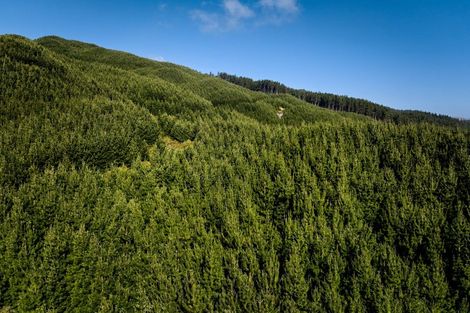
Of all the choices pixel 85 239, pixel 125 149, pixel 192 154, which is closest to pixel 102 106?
pixel 125 149

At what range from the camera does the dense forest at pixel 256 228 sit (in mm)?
13469

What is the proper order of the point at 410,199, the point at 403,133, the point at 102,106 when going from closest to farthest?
the point at 410,199 → the point at 403,133 → the point at 102,106

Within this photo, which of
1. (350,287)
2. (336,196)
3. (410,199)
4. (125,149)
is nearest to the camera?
(350,287)

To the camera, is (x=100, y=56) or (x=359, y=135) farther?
(x=100, y=56)

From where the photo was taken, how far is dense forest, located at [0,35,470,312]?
13.5 meters

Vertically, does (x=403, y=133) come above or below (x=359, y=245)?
above

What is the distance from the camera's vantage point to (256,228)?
16.0 meters

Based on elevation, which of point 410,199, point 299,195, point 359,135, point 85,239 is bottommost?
point 85,239

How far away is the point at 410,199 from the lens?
53.6 ft

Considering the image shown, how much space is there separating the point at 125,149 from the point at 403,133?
2732 centimetres

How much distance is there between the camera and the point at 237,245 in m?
15.7

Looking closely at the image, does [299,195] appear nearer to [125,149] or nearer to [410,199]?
[410,199]

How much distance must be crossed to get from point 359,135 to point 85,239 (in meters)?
19.7

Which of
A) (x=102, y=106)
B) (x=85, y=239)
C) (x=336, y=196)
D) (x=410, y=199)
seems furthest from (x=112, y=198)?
(x=102, y=106)
